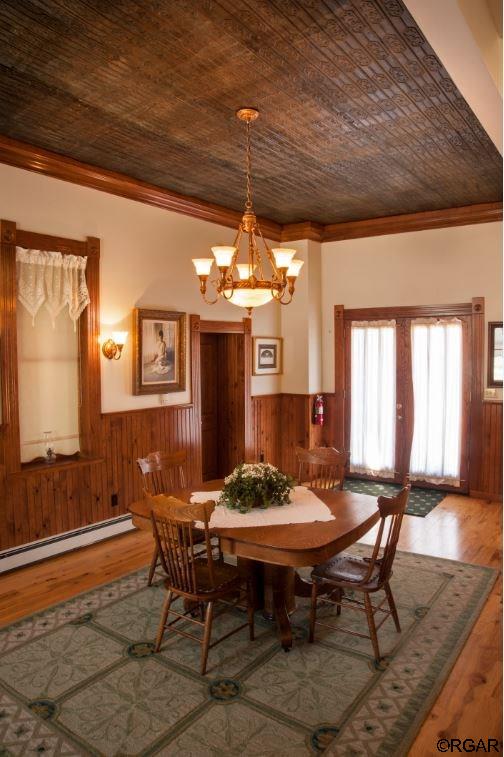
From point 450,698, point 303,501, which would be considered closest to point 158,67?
point 303,501

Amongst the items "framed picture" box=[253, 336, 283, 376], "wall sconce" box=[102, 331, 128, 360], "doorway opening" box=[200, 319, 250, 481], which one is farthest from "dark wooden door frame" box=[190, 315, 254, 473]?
"wall sconce" box=[102, 331, 128, 360]

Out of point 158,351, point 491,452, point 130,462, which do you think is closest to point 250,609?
point 130,462

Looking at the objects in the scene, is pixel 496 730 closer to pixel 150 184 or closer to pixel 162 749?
pixel 162 749

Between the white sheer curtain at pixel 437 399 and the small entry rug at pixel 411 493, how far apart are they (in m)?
A: 0.20

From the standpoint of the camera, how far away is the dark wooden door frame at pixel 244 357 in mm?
5789

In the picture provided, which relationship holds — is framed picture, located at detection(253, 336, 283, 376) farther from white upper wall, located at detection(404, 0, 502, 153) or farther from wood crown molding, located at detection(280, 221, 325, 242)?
white upper wall, located at detection(404, 0, 502, 153)

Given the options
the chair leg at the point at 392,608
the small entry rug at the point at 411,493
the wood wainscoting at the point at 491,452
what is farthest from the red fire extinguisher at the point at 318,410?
the chair leg at the point at 392,608

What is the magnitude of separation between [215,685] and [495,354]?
15.0 feet

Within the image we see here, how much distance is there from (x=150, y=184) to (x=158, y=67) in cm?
219

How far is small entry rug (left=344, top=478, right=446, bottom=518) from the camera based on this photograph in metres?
5.82

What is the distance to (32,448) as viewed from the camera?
14.7 feet

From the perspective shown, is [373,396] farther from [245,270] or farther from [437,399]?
[245,270]

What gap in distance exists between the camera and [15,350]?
420 centimetres

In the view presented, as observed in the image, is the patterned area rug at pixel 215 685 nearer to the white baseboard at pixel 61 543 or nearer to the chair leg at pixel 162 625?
the chair leg at pixel 162 625
